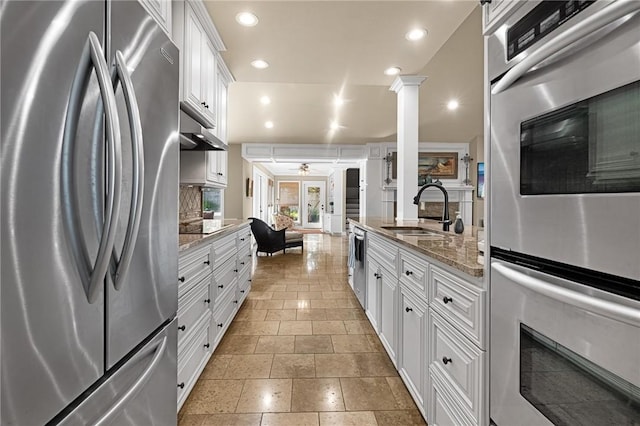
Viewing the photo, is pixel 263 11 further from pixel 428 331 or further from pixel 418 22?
pixel 428 331

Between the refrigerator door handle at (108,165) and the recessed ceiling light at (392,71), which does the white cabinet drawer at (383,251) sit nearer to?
the refrigerator door handle at (108,165)

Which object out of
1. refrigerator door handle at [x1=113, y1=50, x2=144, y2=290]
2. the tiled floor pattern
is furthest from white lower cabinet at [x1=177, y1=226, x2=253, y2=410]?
refrigerator door handle at [x1=113, y1=50, x2=144, y2=290]

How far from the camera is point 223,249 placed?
2.38 metres

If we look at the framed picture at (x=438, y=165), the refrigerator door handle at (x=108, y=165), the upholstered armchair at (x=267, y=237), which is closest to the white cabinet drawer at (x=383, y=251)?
the refrigerator door handle at (x=108, y=165)

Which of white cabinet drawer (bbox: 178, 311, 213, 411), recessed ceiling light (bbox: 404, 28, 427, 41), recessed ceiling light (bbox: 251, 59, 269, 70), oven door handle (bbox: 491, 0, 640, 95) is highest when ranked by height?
recessed ceiling light (bbox: 251, 59, 269, 70)

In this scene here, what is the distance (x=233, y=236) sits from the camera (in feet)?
9.00

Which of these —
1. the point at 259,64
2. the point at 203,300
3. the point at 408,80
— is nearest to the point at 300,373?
the point at 203,300

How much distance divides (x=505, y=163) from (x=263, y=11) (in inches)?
82.5

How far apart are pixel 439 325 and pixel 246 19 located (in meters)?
2.43

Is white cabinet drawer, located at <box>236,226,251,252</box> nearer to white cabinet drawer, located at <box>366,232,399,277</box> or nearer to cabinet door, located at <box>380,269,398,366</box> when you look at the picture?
white cabinet drawer, located at <box>366,232,399,277</box>

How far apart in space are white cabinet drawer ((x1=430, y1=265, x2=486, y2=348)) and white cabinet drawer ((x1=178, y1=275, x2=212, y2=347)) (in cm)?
120

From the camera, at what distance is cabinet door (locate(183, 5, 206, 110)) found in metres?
2.11

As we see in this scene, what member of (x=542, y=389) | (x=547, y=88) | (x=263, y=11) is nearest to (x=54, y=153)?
(x=547, y=88)

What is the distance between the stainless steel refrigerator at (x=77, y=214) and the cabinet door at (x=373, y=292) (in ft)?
5.88
